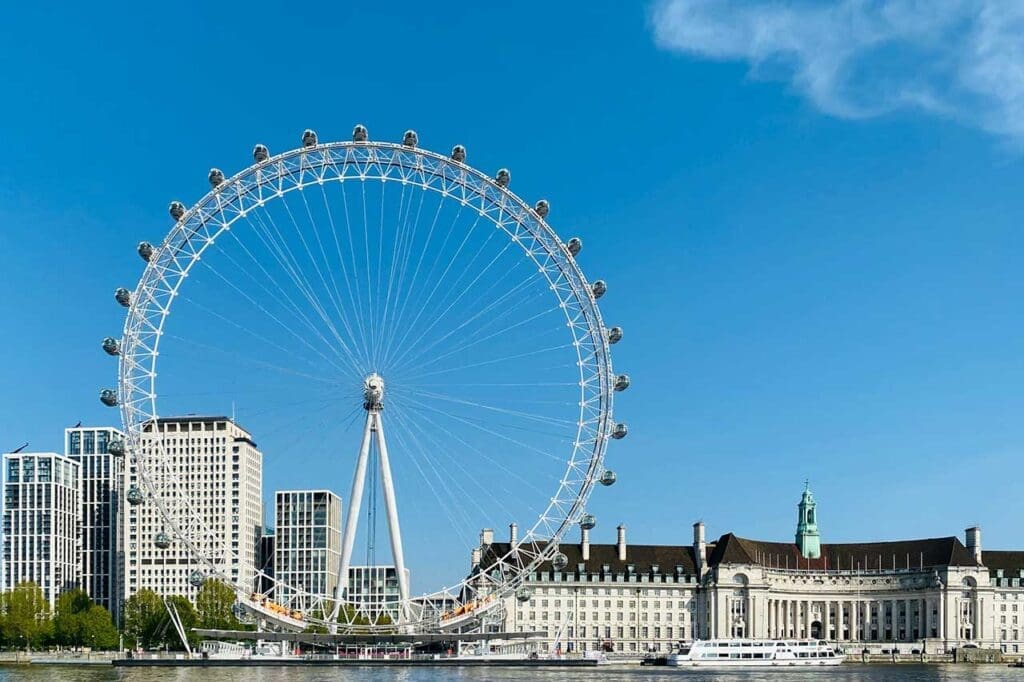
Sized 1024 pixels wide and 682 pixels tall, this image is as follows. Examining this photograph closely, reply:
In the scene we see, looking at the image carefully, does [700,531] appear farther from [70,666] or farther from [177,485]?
[177,485]

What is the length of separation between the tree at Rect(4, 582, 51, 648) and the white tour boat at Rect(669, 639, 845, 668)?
68.2 m

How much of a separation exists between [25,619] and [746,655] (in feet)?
248

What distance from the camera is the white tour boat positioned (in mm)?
128250

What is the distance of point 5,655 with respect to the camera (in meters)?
145

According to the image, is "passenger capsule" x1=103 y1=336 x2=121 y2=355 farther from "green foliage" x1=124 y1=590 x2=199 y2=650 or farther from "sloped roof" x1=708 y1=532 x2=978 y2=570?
"sloped roof" x1=708 y1=532 x2=978 y2=570

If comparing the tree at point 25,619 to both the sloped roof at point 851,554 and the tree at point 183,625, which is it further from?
the sloped roof at point 851,554

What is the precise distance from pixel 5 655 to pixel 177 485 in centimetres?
6169

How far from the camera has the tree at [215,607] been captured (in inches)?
6083

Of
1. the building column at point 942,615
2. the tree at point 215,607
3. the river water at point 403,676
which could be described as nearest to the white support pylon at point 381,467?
the river water at point 403,676

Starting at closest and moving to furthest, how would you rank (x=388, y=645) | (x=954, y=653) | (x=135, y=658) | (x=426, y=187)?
(x=426, y=187) < (x=388, y=645) < (x=135, y=658) < (x=954, y=653)

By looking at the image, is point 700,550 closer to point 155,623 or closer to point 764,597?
point 764,597

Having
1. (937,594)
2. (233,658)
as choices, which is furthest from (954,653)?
(233,658)

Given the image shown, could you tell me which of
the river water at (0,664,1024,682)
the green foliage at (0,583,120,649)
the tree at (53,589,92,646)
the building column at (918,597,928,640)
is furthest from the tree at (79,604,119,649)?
the building column at (918,597,928,640)

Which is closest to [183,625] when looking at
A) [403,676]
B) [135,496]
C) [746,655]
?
[746,655]
